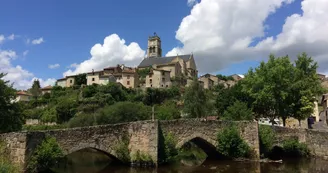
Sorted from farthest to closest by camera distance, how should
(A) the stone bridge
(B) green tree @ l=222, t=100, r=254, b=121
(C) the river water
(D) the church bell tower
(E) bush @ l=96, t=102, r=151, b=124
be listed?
(D) the church bell tower, (E) bush @ l=96, t=102, r=151, b=124, (B) green tree @ l=222, t=100, r=254, b=121, (C) the river water, (A) the stone bridge

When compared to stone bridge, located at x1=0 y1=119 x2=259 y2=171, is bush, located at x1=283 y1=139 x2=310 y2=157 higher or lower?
lower

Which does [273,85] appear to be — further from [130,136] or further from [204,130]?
[130,136]

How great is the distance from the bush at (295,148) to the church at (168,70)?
54.5 m

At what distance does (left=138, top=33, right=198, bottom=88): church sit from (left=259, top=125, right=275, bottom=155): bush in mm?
55393

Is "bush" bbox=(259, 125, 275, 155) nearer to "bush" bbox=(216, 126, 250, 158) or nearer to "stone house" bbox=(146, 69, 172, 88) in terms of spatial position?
"bush" bbox=(216, 126, 250, 158)

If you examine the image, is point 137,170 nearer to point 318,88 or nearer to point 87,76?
point 318,88

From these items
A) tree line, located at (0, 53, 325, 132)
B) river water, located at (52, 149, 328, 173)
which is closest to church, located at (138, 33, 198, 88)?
tree line, located at (0, 53, 325, 132)

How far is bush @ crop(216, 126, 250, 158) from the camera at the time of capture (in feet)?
65.4

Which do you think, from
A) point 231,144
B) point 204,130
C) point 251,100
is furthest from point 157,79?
point 231,144

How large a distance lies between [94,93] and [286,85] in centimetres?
4351

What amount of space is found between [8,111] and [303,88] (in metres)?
25.6

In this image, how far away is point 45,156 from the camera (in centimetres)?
1382

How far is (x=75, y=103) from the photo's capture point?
2253 inches

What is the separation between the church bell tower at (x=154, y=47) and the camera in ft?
386
